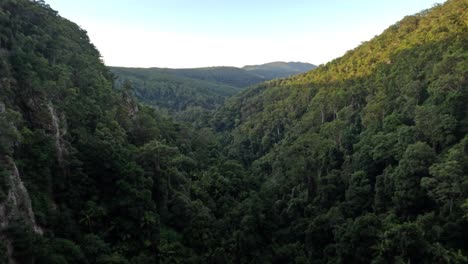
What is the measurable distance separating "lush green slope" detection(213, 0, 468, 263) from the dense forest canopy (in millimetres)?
165

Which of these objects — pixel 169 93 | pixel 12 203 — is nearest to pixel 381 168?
pixel 12 203

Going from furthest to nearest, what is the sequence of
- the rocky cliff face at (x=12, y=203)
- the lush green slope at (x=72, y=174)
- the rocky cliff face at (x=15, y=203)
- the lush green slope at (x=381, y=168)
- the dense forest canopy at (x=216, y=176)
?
the lush green slope at (x=381, y=168) < the dense forest canopy at (x=216, y=176) < the lush green slope at (x=72, y=174) < the rocky cliff face at (x=15, y=203) < the rocky cliff face at (x=12, y=203)

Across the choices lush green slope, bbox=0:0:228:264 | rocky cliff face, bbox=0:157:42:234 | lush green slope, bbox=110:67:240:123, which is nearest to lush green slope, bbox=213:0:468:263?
lush green slope, bbox=0:0:228:264

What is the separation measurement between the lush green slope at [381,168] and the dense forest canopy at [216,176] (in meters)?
0.17

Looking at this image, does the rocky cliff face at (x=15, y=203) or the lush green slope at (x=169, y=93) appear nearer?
the rocky cliff face at (x=15, y=203)

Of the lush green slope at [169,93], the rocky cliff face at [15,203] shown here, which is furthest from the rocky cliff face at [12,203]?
the lush green slope at [169,93]

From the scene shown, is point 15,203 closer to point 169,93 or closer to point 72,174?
point 72,174

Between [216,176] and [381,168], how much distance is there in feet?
65.8

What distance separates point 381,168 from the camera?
44031mm

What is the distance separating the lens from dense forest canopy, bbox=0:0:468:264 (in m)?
28.3

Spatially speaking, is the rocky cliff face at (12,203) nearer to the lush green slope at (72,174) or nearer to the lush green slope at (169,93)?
the lush green slope at (72,174)

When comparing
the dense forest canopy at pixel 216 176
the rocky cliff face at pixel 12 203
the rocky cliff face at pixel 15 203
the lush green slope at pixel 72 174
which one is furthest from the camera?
the dense forest canopy at pixel 216 176

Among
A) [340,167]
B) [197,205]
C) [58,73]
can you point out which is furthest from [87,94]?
[340,167]

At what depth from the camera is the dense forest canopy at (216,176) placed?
92.8ft
